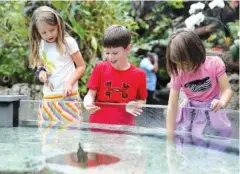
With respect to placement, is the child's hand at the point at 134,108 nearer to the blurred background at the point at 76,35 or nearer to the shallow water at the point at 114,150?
the shallow water at the point at 114,150

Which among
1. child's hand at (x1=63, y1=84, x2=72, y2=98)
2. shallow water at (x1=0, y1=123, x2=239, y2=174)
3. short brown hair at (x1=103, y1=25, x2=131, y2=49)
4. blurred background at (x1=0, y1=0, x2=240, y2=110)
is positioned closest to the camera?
shallow water at (x1=0, y1=123, x2=239, y2=174)

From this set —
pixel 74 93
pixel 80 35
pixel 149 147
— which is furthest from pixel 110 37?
pixel 80 35

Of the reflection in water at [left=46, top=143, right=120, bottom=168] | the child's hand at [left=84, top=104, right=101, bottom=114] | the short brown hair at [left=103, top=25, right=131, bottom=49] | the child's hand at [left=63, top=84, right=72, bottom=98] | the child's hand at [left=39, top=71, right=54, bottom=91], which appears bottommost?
the reflection in water at [left=46, top=143, right=120, bottom=168]

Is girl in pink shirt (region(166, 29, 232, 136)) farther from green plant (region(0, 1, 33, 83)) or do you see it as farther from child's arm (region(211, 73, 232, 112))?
green plant (region(0, 1, 33, 83))

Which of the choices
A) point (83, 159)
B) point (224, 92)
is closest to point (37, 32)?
point (224, 92)

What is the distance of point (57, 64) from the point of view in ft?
9.34

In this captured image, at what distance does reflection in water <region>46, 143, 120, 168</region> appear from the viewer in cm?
161

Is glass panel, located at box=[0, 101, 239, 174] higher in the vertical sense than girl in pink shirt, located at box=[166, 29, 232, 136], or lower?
lower

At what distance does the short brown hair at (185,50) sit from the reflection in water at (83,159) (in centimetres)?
65

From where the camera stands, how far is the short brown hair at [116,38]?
2.58 m

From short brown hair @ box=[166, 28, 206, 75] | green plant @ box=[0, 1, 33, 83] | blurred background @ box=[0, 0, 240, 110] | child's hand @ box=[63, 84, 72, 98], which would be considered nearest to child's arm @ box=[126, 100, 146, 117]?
short brown hair @ box=[166, 28, 206, 75]

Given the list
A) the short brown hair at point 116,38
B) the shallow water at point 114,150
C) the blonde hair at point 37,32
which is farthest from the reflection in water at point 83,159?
the blonde hair at point 37,32

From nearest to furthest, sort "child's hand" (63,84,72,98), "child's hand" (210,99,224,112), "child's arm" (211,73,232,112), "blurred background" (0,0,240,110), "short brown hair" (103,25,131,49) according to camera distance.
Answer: "child's hand" (210,99,224,112), "child's arm" (211,73,232,112), "short brown hair" (103,25,131,49), "child's hand" (63,84,72,98), "blurred background" (0,0,240,110)

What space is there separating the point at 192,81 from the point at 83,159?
0.82 m
